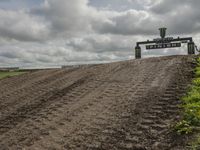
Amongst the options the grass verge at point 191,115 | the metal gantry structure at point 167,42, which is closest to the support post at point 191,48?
the metal gantry structure at point 167,42

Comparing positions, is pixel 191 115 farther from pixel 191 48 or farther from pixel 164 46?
pixel 164 46

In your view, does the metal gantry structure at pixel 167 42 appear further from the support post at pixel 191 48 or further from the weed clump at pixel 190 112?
the weed clump at pixel 190 112

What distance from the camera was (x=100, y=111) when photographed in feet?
34.1

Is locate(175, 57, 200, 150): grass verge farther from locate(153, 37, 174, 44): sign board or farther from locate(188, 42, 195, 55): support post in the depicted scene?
locate(153, 37, 174, 44): sign board

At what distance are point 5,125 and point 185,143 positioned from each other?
5.70 m

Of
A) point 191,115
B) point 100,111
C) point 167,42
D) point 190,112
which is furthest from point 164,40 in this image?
point 191,115

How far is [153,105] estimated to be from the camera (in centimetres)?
1013

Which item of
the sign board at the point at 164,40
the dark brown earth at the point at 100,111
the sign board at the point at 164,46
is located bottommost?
the dark brown earth at the point at 100,111

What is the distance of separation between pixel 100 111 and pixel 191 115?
2921 millimetres

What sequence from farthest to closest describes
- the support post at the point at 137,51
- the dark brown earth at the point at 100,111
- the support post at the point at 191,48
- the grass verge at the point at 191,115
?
the support post at the point at 137,51
the support post at the point at 191,48
the dark brown earth at the point at 100,111
the grass verge at the point at 191,115

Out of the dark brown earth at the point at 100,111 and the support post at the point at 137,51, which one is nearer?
the dark brown earth at the point at 100,111

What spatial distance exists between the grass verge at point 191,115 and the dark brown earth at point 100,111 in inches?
8.8

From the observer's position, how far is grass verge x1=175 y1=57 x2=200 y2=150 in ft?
25.1

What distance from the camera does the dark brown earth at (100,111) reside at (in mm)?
8141
